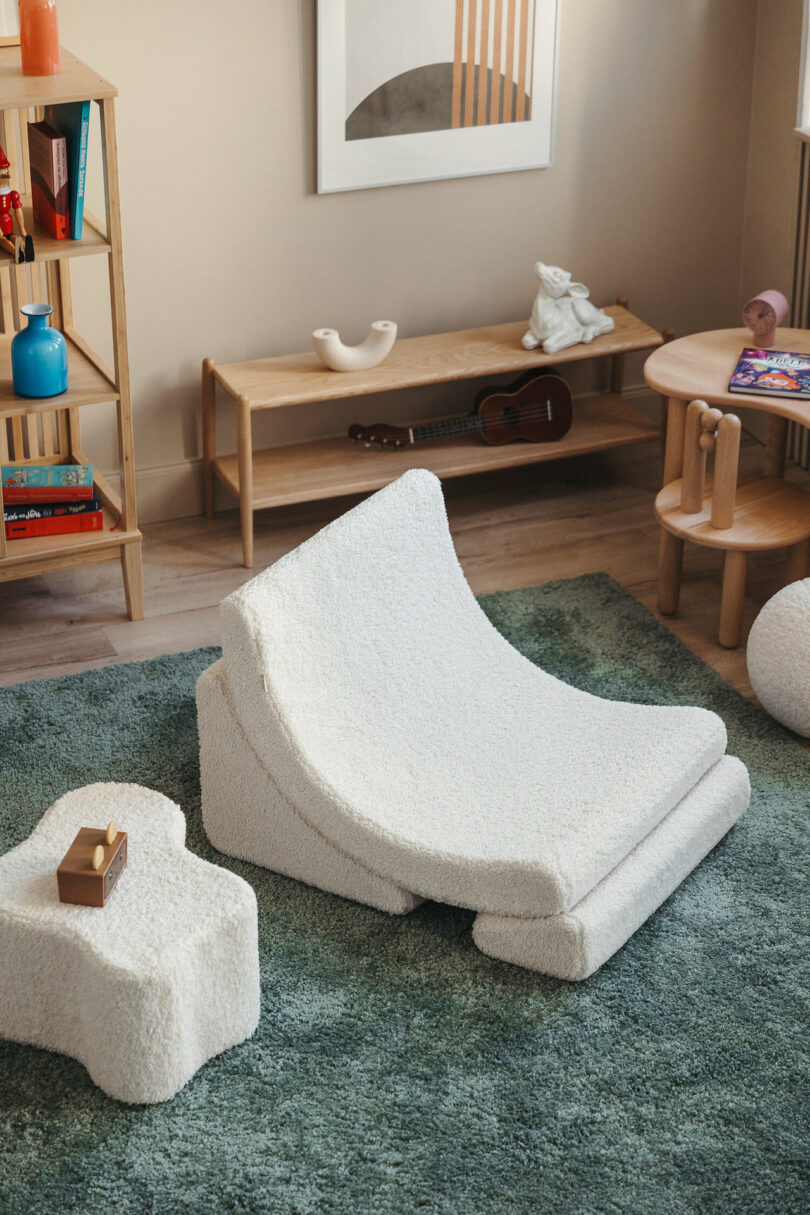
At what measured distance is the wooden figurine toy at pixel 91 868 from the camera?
206 cm

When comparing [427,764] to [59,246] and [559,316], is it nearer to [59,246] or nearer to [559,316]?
[59,246]

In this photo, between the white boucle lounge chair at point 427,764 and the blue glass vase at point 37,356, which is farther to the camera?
the blue glass vase at point 37,356

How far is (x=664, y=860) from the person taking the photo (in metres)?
2.41

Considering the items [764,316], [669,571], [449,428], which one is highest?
[764,316]

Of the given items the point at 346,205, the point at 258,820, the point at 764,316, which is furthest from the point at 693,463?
the point at 258,820

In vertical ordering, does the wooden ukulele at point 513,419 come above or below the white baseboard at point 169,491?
above

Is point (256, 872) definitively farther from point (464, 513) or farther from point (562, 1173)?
point (464, 513)

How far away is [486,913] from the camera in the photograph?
2334 mm

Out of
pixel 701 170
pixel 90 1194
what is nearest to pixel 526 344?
pixel 701 170

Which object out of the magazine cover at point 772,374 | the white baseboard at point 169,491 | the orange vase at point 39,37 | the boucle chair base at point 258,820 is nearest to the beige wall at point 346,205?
the white baseboard at point 169,491

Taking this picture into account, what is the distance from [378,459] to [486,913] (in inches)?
70.1

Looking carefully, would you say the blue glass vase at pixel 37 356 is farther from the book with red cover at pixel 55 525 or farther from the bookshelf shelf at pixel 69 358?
the book with red cover at pixel 55 525

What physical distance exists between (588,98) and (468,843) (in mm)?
2443

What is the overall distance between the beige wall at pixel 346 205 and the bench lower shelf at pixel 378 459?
13cm
